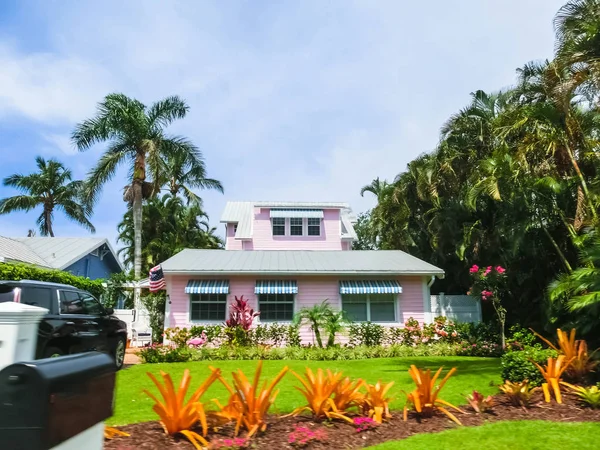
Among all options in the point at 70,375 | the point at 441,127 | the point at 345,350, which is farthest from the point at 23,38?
the point at 441,127

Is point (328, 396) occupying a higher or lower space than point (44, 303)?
lower

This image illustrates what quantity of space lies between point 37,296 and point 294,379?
5478 millimetres

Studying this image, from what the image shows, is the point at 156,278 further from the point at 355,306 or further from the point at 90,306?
the point at 355,306

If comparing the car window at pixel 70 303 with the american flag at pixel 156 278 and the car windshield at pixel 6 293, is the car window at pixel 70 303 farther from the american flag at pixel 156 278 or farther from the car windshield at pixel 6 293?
the american flag at pixel 156 278

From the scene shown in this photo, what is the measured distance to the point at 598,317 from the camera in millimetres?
11578

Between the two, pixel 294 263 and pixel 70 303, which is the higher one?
pixel 294 263

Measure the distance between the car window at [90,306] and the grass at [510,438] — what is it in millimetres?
7913

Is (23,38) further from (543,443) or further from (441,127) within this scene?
(441,127)

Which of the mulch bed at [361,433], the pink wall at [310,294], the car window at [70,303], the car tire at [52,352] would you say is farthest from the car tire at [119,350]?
the mulch bed at [361,433]

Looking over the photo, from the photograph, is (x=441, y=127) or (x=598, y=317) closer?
(x=598, y=317)

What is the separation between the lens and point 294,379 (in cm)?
983

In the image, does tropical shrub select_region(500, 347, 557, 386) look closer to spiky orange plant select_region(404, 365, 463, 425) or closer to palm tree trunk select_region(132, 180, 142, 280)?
spiky orange plant select_region(404, 365, 463, 425)

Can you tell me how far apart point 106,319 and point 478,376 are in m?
8.78

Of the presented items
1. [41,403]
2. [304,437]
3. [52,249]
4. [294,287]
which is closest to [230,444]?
[304,437]
